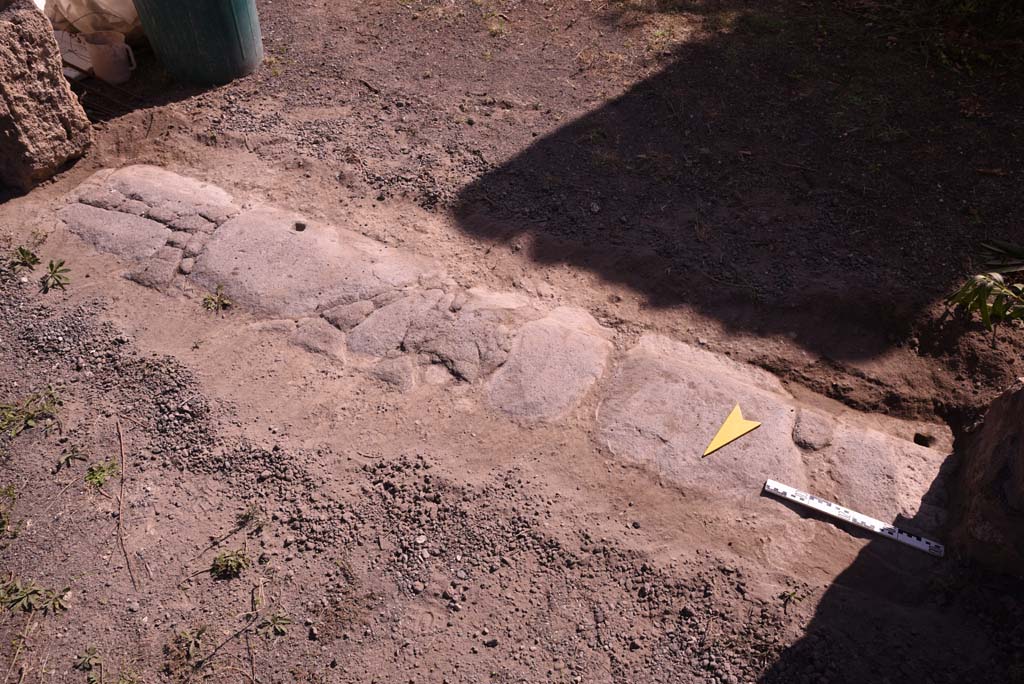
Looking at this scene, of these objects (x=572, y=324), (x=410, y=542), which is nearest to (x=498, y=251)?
(x=572, y=324)

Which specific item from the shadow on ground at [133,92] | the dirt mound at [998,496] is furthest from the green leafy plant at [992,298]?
A: the shadow on ground at [133,92]

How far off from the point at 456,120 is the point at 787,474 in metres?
2.97

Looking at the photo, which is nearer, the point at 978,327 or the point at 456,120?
the point at 978,327

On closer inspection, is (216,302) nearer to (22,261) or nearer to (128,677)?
(22,261)

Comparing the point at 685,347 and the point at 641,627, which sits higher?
the point at 685,347

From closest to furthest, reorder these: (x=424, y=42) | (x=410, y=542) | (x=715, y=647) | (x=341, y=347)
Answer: (x=715, y=647)
(x=410, y=542)
(x=341, y=347)
(x=424, y=42)

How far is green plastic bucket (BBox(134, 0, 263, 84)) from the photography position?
15.8 feet

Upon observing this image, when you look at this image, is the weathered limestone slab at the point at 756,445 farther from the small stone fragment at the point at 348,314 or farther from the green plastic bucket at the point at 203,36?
the green plastic bucket at the point at 203,36

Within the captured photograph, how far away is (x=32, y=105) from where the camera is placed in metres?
4.23

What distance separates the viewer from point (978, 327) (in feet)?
11.7

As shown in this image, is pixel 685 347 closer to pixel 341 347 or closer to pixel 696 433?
pixel 696 433

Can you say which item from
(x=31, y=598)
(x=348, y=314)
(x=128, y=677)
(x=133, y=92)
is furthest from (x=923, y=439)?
(x=133, y=92)

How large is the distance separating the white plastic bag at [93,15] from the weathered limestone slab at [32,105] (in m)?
1.01

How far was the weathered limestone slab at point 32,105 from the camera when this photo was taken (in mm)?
4051
